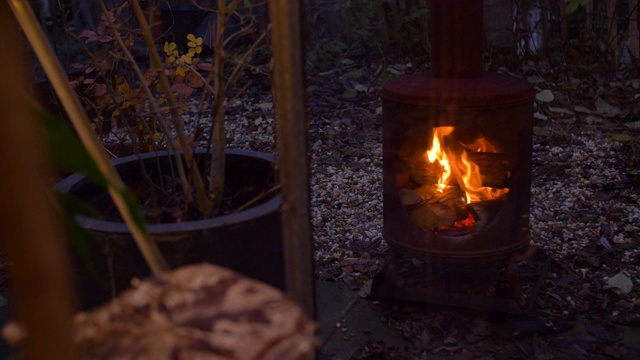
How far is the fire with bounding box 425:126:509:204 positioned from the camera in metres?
2.35

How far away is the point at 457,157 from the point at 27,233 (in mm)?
2025

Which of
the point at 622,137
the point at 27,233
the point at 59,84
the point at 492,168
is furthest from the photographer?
the point at 622,137

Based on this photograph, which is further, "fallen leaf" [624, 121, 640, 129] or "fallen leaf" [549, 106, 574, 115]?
"fallen leaf" [549, 106, 574, 115]

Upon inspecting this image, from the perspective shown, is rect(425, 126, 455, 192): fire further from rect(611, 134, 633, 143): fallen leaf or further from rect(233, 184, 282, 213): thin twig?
rect(611, 134, 633, 143): fallen leaf

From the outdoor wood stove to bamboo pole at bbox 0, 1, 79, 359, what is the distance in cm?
176

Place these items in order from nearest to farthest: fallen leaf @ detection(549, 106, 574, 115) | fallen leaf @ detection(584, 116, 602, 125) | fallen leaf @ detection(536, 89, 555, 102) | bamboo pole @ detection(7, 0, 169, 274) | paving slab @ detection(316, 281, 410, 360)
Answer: bamboo pole @ detection(7, 0, 169, 274) → paving slab @ detection(316, 281, 410, 360) → fallen leaf @ detection(584, 116, 602, 125) → fallen leaf @ detection(549, 106, 574, 115) → fallen leaf @ detection(536, 89, 555, 102)

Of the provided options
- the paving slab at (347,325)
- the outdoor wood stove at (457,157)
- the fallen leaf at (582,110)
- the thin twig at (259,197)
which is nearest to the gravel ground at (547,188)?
the fallen leaf at (582,110)

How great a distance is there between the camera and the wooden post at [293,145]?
3.28 feet

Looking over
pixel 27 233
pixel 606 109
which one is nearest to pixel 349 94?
pixel 606 109

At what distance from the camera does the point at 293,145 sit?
102cm

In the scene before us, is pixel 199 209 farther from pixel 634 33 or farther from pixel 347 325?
pixel 634 33

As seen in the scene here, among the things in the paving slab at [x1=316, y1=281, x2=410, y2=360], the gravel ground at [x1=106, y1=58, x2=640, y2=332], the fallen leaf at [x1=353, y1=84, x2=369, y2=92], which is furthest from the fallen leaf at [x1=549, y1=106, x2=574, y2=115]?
the paving slab at [x1=316, y1=281, x2=410, y2=360]

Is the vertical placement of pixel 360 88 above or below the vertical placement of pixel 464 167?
below

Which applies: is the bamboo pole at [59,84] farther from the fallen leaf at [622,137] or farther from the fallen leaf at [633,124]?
the fallen leaf at [633,124]
